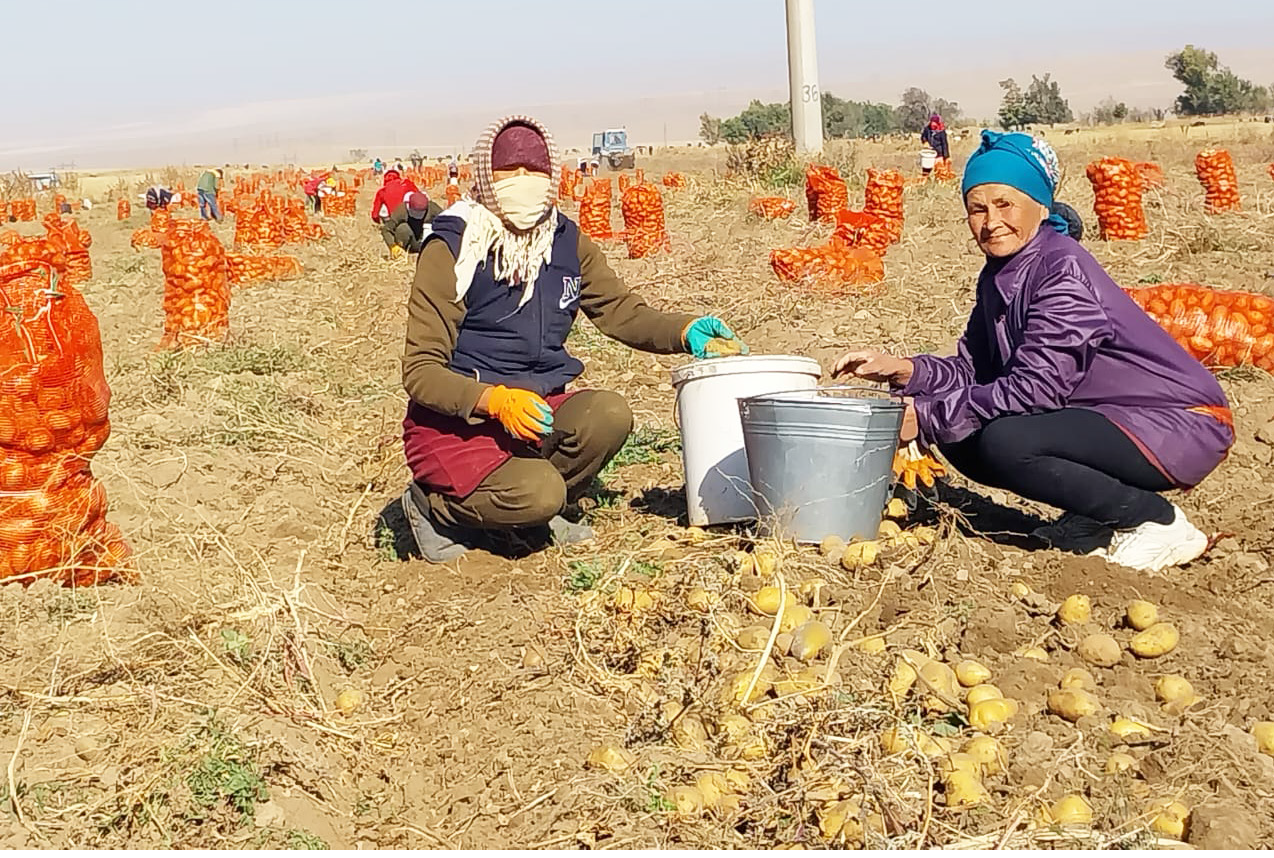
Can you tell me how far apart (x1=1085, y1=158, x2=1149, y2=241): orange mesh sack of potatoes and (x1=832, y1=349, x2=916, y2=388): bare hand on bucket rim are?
22.1 feet

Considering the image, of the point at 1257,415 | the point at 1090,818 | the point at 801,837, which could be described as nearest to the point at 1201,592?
the point at 1090,818

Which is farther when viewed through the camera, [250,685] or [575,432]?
[575,432]

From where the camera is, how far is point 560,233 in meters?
4.27

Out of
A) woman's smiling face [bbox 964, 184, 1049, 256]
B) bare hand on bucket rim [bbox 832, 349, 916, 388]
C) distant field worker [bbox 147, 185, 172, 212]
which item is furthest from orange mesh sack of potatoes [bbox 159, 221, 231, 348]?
distant field worker [bbox 147, 185, 172, 212]

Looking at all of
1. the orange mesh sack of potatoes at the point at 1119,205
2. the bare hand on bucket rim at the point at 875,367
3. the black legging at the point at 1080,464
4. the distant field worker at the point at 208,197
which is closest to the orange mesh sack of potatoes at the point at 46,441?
the bare hand on bucket rim at the point at 875,367

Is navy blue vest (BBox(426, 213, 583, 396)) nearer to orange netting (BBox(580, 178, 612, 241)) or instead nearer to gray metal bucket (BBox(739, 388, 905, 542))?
gray metal bucket (BBox(739, 388, 905, 542))

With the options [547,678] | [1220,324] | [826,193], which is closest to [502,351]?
[547,678]

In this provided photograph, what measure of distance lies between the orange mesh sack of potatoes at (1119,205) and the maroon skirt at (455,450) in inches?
289

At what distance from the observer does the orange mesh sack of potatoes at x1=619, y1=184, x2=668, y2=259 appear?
11.5 m

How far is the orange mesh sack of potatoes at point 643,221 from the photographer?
37.7ft

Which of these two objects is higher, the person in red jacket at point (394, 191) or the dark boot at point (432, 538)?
the person in red jacket at point (394, 191)

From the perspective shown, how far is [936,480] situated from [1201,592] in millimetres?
1325

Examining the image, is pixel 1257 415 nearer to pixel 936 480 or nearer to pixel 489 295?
pixel 936 480

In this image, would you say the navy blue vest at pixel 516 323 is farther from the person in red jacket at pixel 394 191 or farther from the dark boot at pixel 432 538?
the person in red jacket at pixel 394 191
